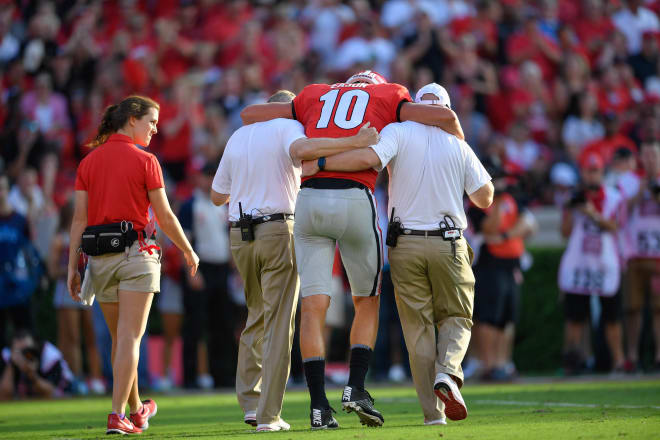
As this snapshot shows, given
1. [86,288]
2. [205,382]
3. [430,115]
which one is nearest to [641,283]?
[205,382]

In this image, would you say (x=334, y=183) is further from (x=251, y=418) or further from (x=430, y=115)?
(x=251, y=418)

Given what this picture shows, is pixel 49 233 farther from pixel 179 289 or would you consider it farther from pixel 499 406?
pixel 499 406

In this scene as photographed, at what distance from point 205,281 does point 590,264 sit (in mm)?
4700

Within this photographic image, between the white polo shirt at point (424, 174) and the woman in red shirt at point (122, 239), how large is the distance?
1.50m

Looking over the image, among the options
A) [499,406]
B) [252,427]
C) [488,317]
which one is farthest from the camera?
[488,317]

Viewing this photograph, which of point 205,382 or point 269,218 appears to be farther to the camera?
point 205,382

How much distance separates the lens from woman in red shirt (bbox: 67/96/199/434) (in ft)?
24.7

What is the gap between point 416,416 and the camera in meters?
8.66

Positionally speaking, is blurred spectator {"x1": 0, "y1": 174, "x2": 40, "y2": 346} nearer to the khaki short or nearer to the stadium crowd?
the stadium crowd

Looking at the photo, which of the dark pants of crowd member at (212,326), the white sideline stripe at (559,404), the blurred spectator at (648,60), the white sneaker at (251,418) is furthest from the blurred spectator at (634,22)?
the white sneaker at (251,418)

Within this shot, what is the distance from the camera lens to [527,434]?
6.74 metres

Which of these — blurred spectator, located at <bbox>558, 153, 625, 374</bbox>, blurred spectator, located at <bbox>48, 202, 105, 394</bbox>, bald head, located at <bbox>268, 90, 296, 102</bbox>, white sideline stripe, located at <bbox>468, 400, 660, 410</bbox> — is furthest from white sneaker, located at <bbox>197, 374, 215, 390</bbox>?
bald head, located at <bbox>268, 90, 296, 102</bbox>

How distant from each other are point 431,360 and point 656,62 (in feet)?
43.8

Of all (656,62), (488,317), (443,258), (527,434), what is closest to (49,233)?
(488,317)
